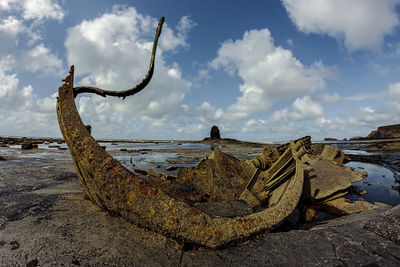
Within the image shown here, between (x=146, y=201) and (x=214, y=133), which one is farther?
(x=214, y=133)

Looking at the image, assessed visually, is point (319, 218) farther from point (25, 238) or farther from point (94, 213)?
point (25, 238)

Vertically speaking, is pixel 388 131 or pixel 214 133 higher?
pixel 388 131

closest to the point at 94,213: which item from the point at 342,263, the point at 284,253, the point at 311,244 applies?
the point at 284,253

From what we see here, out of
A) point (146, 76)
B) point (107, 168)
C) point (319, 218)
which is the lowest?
point (319, 218)

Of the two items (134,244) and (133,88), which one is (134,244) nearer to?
(134,244)

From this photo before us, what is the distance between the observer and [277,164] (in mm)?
3834

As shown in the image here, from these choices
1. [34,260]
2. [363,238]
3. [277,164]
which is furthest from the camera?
[277,164]

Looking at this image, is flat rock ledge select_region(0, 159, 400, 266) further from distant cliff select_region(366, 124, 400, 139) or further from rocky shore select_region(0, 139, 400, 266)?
distant cliff select_region(366, 124, 400, 139)

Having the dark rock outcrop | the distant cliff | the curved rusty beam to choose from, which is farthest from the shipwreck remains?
the distant cliff

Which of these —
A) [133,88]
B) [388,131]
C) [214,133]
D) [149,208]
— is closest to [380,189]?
[149,208]

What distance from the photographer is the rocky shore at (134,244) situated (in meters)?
1.18

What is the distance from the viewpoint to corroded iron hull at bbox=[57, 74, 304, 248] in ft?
4.58

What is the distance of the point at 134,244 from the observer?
52.7 inches

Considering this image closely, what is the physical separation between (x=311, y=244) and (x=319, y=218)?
1926 millimetres
